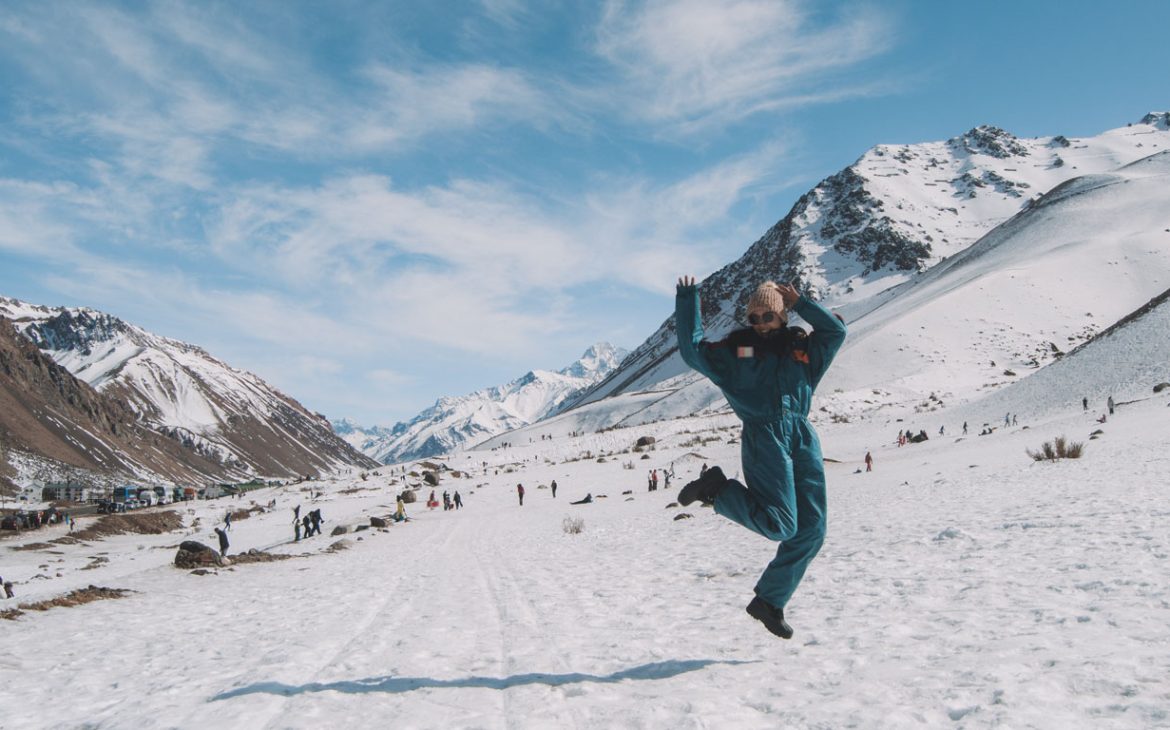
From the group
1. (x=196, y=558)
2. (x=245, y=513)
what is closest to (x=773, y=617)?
(x=196, y=558)

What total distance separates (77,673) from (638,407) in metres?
118

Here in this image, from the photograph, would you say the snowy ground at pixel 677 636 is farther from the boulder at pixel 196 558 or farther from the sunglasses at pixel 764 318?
the sunglasses at pixel 764 318

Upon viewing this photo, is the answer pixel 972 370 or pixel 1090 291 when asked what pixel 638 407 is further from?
pixel 1090 291

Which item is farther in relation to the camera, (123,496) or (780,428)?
(123,496)

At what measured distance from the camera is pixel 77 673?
6062 millimetres

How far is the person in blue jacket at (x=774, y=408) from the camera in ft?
15.9

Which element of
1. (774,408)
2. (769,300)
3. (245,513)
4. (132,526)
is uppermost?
(769,300)

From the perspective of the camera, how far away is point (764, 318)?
493cm

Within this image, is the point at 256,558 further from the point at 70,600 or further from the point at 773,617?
the point at 773,617

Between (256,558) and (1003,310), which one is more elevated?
(1003,310)

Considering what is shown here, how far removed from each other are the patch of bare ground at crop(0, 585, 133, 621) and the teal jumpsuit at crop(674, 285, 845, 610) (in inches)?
407

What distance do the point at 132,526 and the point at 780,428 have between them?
2331 inches

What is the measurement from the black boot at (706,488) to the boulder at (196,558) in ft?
52.4

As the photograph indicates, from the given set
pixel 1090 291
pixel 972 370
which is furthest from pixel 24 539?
pixel 1090 291
